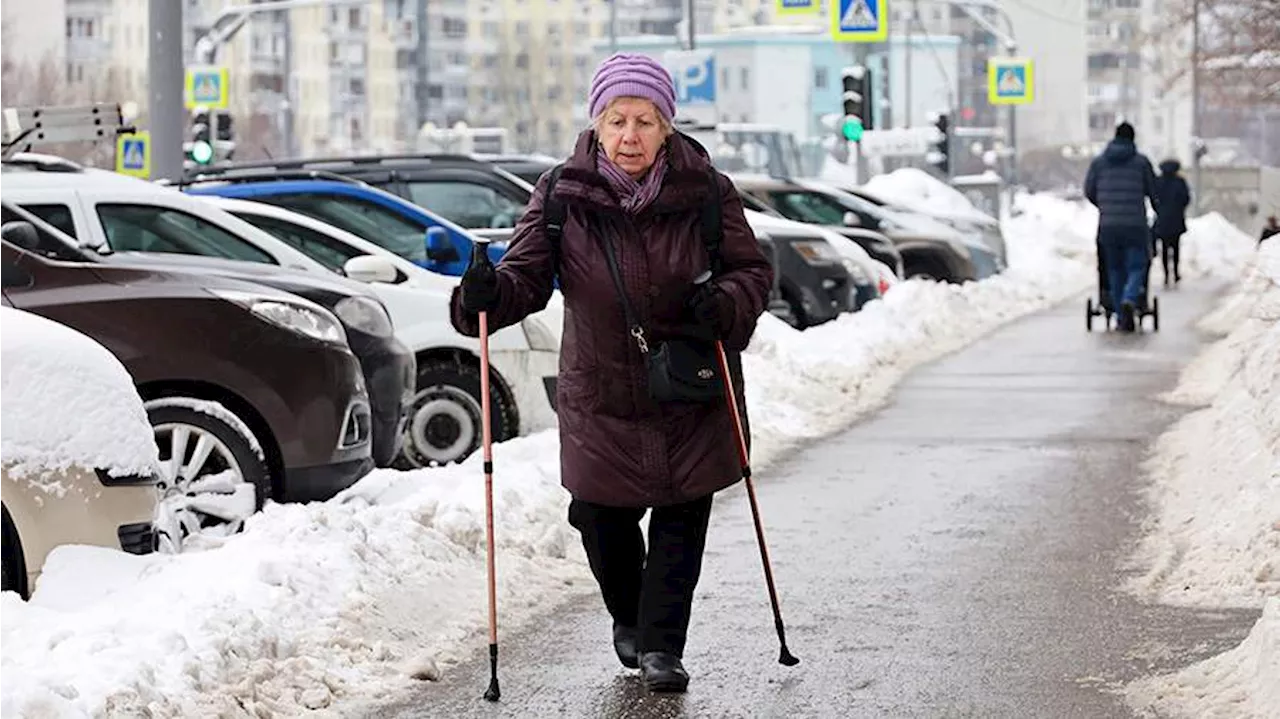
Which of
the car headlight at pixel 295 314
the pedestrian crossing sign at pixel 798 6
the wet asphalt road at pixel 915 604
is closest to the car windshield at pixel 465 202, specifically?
the wet asphalt road at pixel 915 604

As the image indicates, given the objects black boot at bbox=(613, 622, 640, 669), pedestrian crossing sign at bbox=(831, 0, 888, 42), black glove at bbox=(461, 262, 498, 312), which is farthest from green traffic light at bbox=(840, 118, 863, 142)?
black glove at bbox=(461, 262, 498, 312)

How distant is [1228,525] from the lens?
402 inches

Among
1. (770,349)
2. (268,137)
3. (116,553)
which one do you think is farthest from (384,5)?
(116,553)

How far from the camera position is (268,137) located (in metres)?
116

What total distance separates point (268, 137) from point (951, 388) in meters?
98.9

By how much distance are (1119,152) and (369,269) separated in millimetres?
11689

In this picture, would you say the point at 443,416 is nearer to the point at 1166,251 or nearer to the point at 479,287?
the point at 479,287

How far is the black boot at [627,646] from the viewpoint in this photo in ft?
25.6

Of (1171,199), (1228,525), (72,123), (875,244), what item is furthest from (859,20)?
(1228,525)

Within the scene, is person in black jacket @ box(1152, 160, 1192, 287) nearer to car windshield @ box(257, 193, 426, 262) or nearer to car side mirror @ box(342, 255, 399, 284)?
car windshield @ box(257, 193, 426, 262)

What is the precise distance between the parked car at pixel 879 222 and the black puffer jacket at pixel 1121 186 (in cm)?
456

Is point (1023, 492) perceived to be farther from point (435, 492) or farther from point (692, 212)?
point (692, 212)

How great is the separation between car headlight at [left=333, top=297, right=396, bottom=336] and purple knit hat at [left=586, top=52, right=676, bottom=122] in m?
4.50

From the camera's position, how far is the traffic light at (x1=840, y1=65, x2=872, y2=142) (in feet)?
118
